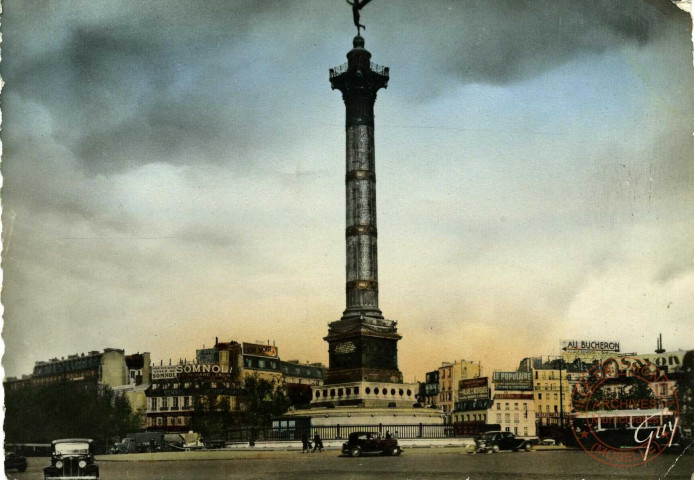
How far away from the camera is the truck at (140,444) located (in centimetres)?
3516

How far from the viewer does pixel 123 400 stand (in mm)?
47844

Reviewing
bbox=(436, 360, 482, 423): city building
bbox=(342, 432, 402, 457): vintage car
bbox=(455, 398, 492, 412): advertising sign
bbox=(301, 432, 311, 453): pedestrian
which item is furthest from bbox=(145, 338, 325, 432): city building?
bbox=(342, 432, 402, 457): vintage car

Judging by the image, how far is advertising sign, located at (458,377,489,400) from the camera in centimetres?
7527

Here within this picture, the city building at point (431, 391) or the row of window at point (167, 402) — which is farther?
the city building at point (431, 391)

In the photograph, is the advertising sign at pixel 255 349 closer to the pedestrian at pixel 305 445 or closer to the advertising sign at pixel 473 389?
the advertising sign at pixel 473 389

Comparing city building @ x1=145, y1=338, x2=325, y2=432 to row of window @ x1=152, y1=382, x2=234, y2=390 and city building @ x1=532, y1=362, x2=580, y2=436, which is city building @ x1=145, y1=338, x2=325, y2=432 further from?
city building @ x1=532, y1=362, x2=580, y2=436

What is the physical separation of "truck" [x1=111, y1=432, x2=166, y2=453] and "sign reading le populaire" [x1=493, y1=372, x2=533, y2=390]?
41.6 meters

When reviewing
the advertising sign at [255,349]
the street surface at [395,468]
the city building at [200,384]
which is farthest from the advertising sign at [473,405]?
the street surface at [395,468]

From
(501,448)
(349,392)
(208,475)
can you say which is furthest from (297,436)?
(208,475)

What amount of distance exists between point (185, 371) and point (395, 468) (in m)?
47.9

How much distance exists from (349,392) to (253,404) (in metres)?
15.1

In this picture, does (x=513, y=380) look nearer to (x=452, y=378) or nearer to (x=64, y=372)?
(x=452, y=378)

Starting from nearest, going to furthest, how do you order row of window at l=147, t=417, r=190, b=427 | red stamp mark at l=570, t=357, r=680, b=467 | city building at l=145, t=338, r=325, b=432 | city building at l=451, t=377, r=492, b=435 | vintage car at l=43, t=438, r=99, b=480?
vintage car at l=43, t=438, r=99, b=480 → red stamp mark at l=570, t=357, r=680, b=467 → city building at l=145, t=338, r=325, b=432 → row of window at l=147, t=417, r=190, b=427 → city building at l=451, t=377, r=492, b=435

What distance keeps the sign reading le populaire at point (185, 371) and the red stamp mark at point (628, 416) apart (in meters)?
42.5
